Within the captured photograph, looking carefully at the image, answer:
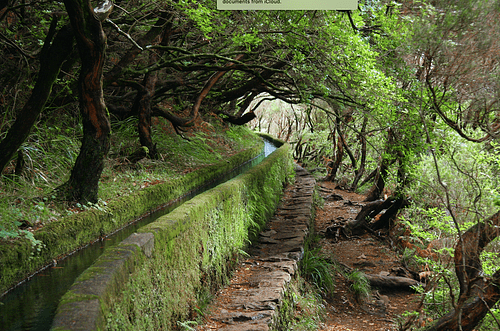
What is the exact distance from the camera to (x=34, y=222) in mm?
6184

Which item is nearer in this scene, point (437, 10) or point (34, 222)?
point (437, 10)

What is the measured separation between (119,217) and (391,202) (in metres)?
6.71

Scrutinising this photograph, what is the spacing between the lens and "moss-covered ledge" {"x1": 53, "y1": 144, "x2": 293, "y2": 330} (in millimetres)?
2752

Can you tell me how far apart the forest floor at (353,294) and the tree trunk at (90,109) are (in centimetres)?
473

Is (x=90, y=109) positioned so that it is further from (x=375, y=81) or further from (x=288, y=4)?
(x=375, y=81)

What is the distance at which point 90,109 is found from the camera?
281 inches

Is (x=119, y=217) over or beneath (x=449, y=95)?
beneath

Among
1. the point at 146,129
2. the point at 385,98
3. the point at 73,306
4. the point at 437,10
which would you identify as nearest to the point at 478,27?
the point at 437,10

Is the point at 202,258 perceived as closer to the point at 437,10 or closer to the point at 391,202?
the point at 437,10

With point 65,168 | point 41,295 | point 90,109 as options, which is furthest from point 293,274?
point 65,168

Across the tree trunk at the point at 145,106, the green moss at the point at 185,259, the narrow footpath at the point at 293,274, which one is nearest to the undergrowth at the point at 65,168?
the tree trunk at the point at 145,106

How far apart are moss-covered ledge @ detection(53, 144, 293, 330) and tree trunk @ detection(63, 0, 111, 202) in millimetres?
2496

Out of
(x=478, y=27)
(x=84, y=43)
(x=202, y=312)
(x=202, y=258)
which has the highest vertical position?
(x=478, y=27)

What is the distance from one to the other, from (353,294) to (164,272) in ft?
16.3
